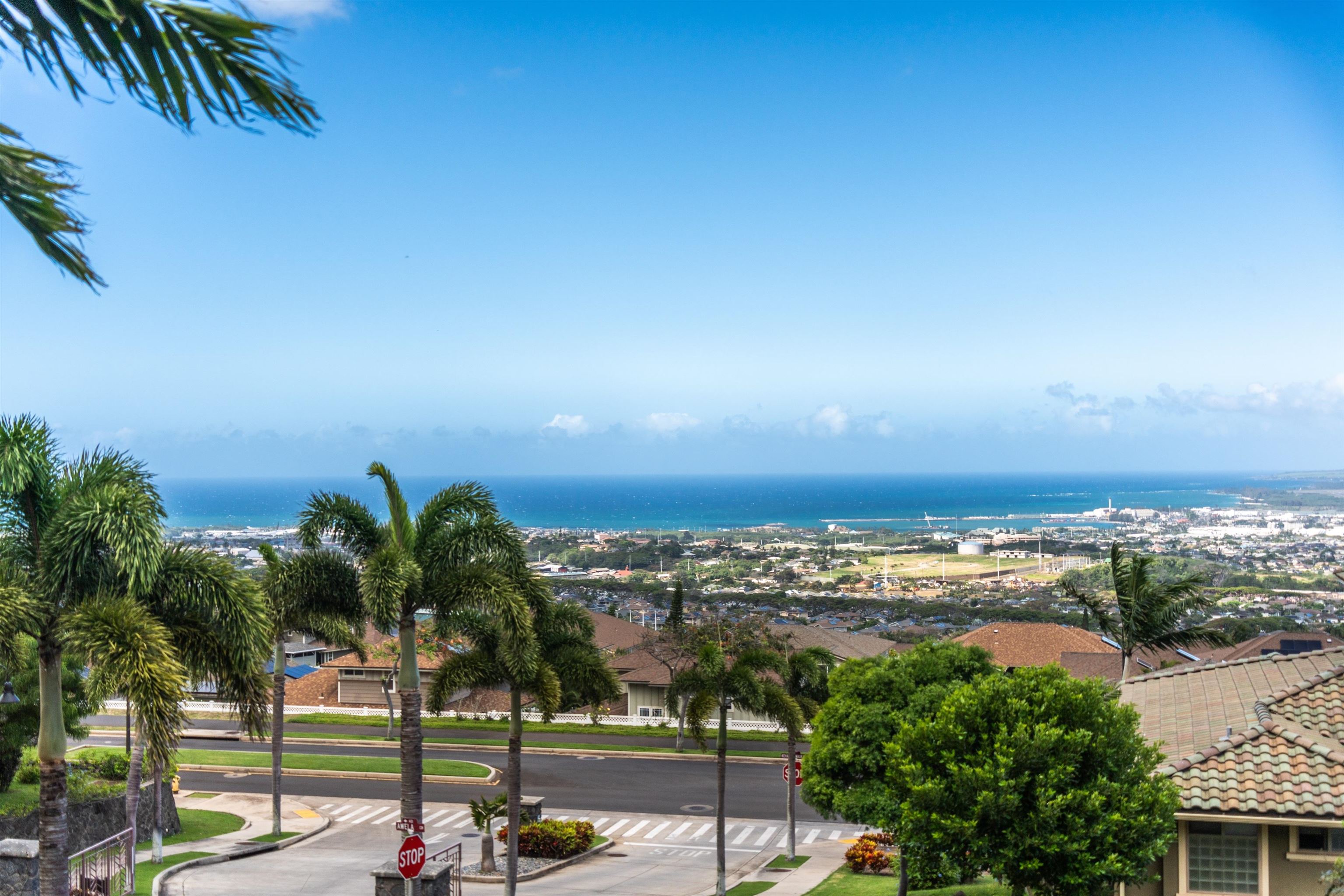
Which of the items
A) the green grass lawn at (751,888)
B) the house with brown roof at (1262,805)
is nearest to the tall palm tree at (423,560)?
the green grass lawn at (751,888)

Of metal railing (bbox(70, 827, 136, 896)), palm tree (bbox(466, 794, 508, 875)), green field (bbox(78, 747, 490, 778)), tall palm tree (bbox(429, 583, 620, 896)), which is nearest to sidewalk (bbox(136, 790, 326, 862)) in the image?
metal railing (bbox(70, 827, 136, 896))

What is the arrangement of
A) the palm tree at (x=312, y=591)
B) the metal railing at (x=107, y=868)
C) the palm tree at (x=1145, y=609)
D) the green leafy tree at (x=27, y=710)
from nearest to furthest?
the metal railing at (x=107, y=868), the palm tree at (x=312, y=591), the green leafy tree at (x=27, y=710), the palm tree at (x=1145, y=609)

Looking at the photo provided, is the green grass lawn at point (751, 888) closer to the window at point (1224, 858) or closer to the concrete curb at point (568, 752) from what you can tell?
the window at point (1224, 858)

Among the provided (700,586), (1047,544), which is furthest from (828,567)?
(1047,544)

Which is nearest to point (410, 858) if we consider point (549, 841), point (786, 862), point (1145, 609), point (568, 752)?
point (549, 841)

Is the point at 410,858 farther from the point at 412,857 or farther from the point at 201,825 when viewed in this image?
the point at 201,825
